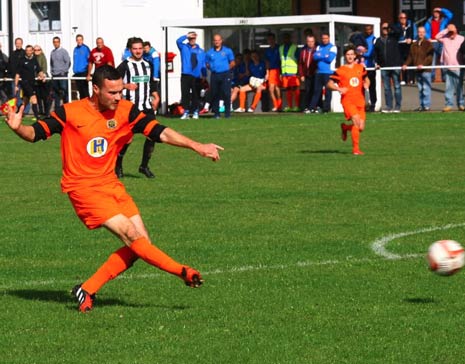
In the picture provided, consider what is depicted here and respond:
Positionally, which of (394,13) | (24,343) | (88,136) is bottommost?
(24,343)

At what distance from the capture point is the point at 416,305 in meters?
8.73

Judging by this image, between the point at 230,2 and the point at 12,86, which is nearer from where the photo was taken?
the point at 12,86

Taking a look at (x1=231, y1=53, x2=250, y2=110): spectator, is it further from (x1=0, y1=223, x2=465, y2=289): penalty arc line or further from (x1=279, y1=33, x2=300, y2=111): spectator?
(x1=0, y1=223, x2=465, y2=289): penalty arc line

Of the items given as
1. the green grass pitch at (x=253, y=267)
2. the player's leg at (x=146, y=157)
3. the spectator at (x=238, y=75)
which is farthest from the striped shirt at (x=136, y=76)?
the spectator at (x=238, y=75)

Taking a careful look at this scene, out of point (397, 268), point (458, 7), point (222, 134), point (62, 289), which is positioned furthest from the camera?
point (458, 7)

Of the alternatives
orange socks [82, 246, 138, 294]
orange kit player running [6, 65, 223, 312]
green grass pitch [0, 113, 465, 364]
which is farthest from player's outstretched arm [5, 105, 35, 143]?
green grass pitch [0, 113, 465, 364]

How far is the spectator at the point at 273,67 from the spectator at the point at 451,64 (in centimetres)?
432

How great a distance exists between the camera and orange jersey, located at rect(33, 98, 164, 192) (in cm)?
878

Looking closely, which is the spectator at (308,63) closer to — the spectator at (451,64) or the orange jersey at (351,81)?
the spectator at (451,64)

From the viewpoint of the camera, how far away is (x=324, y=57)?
31.7 m

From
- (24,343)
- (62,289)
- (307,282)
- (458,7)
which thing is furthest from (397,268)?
(458,7)

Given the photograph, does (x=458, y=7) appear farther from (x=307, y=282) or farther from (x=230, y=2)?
(x=307, y=282)

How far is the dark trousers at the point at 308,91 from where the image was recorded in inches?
1273

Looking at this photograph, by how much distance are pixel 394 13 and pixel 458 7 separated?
2414mm
